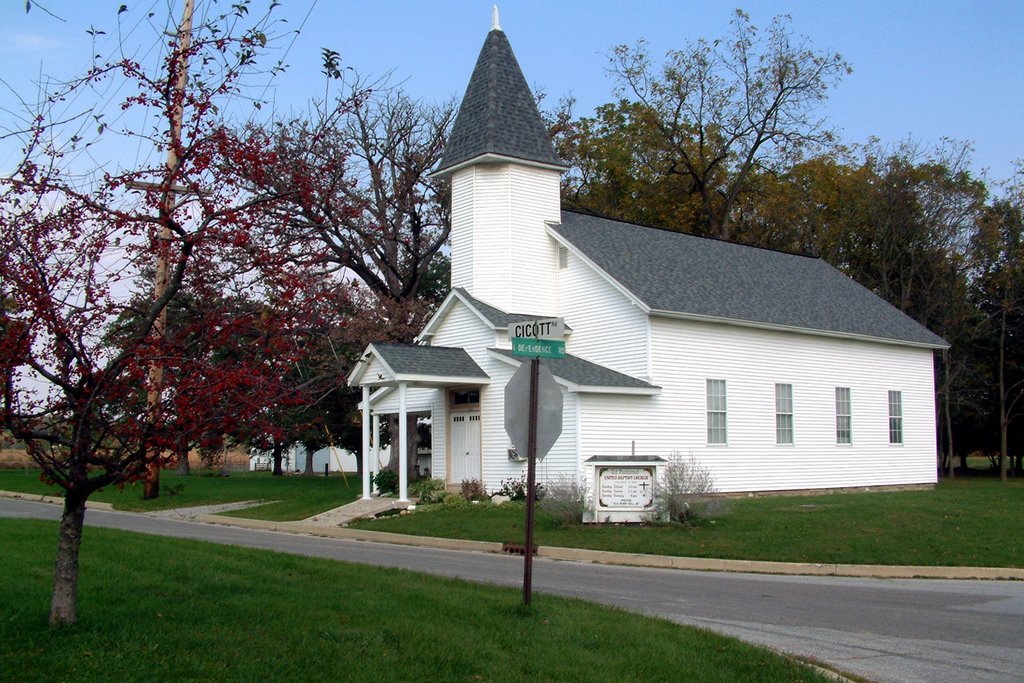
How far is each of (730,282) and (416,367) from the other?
35.1ft

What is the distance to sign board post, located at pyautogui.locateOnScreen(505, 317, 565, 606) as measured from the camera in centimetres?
1041

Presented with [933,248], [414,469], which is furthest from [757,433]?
[933,248]

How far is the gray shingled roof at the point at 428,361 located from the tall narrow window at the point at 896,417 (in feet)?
48.6

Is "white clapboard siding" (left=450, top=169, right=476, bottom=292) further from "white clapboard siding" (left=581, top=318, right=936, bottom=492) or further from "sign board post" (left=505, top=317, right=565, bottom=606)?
"sign board post" (left=505, top=317, right=565, bottom=606)

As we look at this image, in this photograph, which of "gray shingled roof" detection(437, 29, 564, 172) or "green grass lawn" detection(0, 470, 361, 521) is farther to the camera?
A: "gray shingled roof" detection(437, 29, 564, 172)

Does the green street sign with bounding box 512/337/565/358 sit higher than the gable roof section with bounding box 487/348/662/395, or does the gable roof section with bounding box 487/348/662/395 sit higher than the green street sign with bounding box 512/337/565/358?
the gable roof section with bounding box 487/348/662/395

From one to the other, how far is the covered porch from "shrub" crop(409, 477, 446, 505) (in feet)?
1.61

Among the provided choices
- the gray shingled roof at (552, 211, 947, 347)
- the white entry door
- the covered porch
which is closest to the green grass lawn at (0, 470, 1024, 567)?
the covered porch

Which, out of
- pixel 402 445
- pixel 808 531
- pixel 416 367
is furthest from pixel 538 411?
pixel 402 445

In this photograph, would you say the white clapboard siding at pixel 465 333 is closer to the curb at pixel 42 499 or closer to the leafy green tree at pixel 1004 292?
the curb at pixel 42 499

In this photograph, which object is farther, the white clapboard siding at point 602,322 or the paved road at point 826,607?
the white clapboard siding at point 602,322

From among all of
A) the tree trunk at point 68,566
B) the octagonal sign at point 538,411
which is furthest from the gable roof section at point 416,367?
the tree trunk at point 68,566

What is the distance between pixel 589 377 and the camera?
25953 millimetres

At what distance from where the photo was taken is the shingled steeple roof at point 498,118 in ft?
99.3
